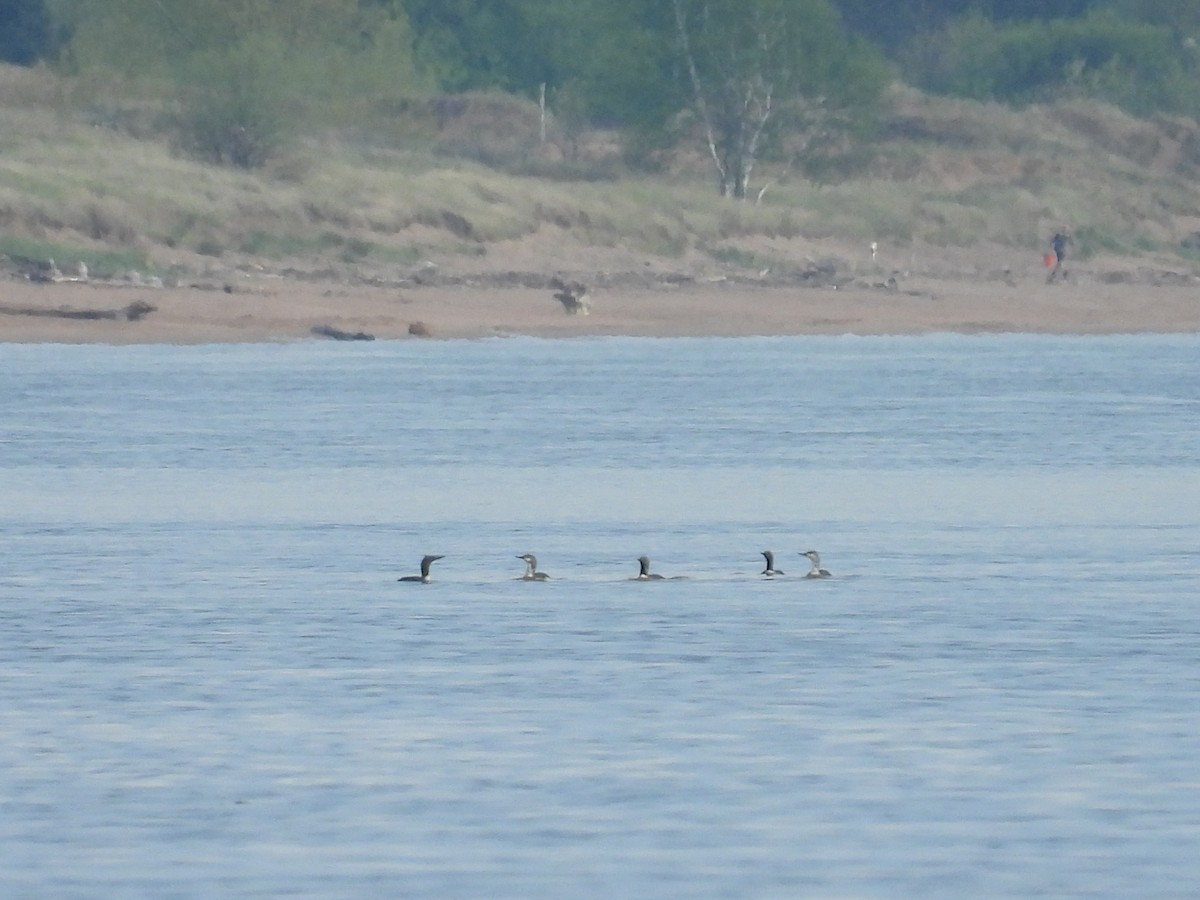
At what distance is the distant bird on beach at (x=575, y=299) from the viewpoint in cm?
3603

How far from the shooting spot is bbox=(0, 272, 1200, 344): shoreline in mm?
32812

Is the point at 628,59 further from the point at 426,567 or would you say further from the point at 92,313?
the point at 426,567

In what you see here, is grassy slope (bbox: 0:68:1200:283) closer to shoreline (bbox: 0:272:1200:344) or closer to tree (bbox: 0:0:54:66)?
shoreline (bbox: 0:272:1200:344)

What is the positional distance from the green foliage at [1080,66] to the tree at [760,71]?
16563 millimetres

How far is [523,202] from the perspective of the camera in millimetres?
42062

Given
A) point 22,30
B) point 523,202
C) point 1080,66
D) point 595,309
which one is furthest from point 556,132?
point 595,309

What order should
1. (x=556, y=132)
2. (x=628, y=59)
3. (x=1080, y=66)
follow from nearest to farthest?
(x=628, y=59) → (x=556, y=132) → (x=1080, y=66)

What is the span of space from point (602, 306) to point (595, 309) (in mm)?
390

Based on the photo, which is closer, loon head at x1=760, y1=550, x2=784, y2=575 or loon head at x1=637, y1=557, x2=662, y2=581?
A: loon head at x1=637, y1=557, x2=662, y2=581

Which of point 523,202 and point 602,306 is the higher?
point 523,202

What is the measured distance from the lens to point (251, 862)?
806 centimetres

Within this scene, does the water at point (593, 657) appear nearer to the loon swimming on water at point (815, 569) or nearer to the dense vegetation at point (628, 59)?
the loon swimming on water at point (815, 569)

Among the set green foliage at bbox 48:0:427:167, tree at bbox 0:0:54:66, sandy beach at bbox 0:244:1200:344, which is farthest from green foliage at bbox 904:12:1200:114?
tree at bbox 0:0:54:66

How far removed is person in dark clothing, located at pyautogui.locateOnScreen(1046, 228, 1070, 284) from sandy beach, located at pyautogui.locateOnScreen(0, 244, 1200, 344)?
0.83 feet
